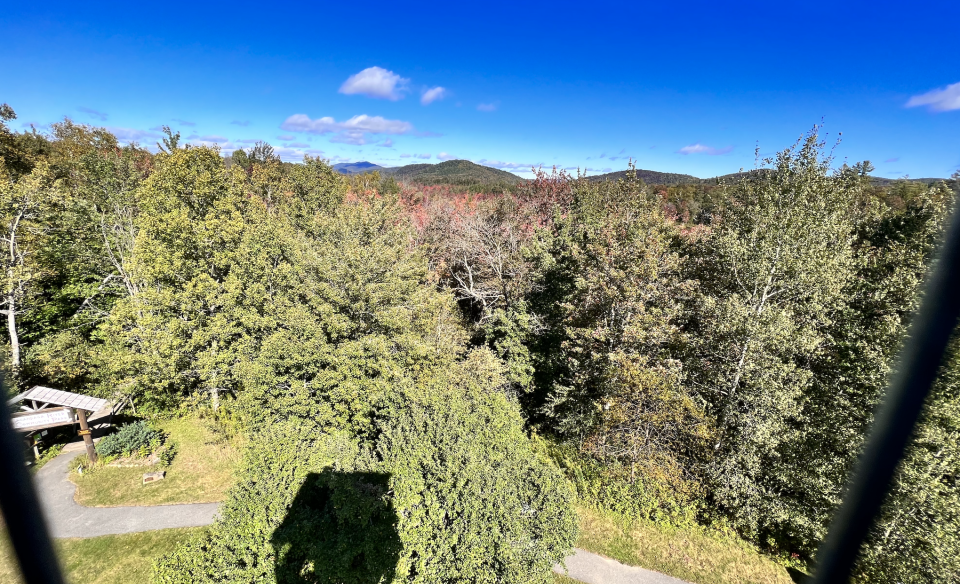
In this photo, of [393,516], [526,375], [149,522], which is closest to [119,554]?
[149,522]

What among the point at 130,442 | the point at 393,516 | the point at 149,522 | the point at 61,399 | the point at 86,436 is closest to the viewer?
the point at 393,516

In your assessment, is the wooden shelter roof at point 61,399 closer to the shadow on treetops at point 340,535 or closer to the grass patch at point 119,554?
the grass patch at point 119,554

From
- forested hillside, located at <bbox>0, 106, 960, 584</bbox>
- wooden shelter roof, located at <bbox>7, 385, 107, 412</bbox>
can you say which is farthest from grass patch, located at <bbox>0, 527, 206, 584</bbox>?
wooden shelter roof, located at <bbox>7, 385, 107, 412</bbox>

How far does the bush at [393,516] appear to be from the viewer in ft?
30.3

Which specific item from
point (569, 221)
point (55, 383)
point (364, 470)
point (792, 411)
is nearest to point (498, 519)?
point (364, 470)

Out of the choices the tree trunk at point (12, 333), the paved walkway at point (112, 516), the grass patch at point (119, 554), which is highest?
the tree trunk at point (12, 333)

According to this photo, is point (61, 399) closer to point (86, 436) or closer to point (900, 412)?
point (86, 436)

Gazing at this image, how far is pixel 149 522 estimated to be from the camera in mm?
13477

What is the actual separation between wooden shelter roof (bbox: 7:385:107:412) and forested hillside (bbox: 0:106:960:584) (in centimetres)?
161

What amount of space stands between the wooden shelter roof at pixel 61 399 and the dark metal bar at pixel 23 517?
60.9 ft

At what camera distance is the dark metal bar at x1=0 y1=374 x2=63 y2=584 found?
59.8 inches

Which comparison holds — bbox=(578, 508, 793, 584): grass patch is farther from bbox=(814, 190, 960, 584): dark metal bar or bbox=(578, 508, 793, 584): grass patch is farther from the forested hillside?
bbox=(814, 190, 960, 584): dark metal bar

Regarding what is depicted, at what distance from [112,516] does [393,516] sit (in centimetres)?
1132

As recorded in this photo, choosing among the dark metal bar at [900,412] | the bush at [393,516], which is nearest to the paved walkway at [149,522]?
the bush at [393,516]
